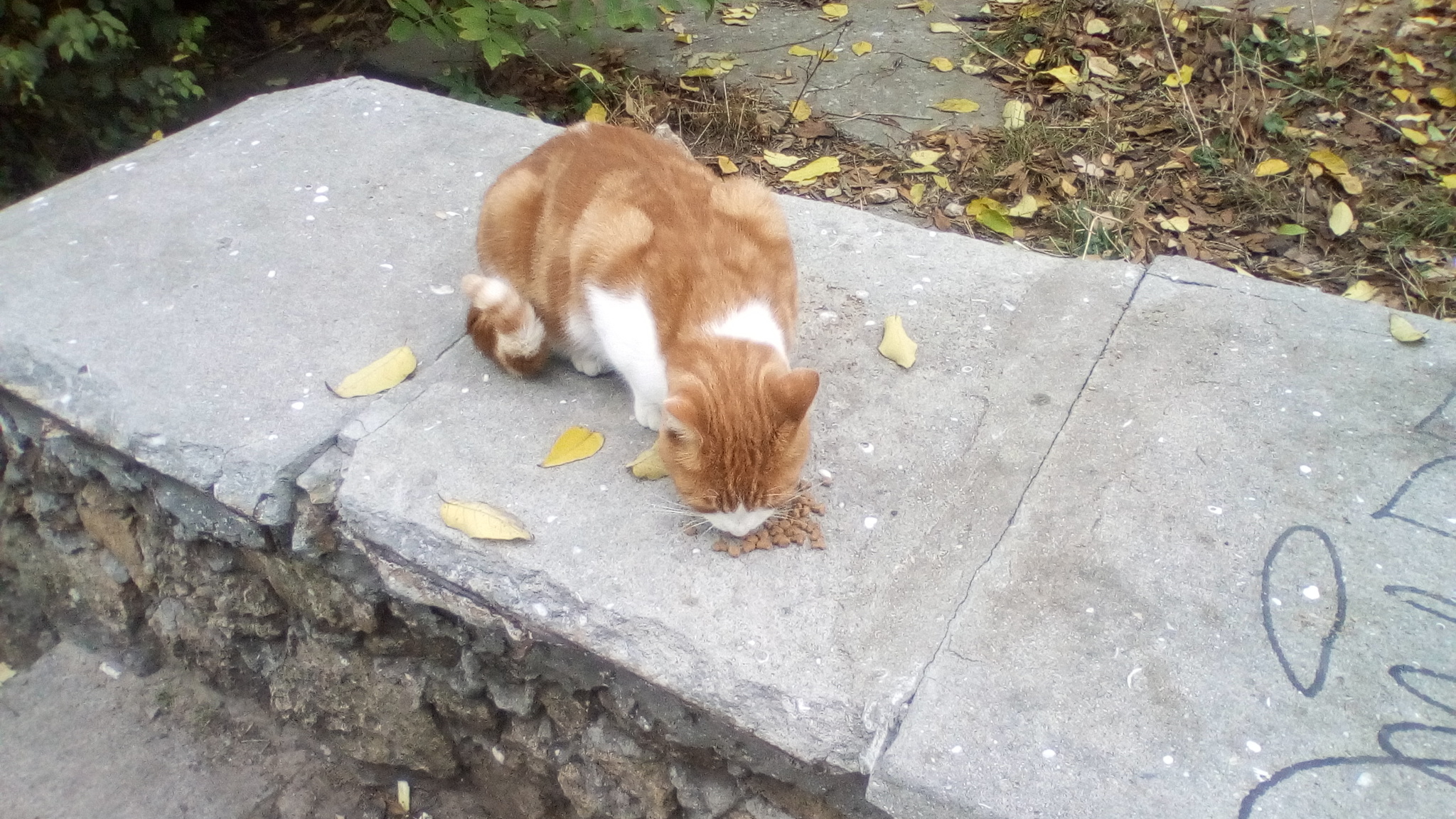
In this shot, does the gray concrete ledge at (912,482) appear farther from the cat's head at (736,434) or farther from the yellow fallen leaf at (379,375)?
the cat's head at (736,434)

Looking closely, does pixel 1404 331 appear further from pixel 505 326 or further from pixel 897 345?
pixel 505 326

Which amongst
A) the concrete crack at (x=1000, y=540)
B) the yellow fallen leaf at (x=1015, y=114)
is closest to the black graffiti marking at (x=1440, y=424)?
the concrete crack at (x=1000, y=540)

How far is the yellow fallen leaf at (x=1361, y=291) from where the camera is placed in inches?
119

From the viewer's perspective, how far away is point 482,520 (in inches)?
75.7

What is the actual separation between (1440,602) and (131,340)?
2946 millimetres

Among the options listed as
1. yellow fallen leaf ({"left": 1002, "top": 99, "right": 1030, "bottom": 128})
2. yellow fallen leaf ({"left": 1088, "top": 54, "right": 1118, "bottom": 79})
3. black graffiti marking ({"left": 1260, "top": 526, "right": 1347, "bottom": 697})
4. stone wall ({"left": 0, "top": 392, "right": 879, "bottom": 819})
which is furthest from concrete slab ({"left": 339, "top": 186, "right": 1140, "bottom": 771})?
yellow fallen leaf ({"left": 1088, "top": 54, "right": 1118, "bottom": 79})

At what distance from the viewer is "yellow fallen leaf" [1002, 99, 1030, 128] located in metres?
3.88

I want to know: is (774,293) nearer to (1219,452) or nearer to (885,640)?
(885,640)

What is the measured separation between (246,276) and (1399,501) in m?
2.84

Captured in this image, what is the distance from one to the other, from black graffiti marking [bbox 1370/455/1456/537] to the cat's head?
1159mm

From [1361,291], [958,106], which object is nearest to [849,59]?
[958,106]

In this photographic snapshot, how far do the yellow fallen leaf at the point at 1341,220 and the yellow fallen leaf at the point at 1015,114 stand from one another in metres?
1.18

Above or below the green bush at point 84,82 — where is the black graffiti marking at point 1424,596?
below

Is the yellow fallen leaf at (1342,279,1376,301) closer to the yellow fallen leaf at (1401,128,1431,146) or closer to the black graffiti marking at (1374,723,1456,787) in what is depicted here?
the yellow fallen leaf at (1401,128,1431,146)
